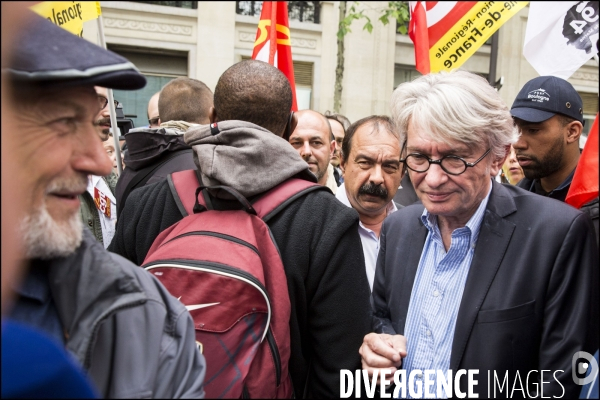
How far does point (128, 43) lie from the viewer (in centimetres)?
1330

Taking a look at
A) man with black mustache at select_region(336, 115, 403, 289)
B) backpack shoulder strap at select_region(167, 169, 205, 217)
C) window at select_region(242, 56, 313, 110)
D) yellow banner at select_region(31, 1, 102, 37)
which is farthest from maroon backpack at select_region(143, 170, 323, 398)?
window at select_region(242, 56, 313, 110)

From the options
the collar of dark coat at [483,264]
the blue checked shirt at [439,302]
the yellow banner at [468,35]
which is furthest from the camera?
the yellow banner at [468,35]

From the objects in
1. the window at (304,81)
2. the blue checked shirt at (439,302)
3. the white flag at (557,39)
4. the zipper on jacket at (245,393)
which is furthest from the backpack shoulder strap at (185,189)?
the window at (304,81)

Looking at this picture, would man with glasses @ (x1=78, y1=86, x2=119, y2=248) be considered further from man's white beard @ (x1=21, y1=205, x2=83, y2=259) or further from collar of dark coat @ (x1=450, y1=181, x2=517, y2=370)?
collar of dark coat @ (x1=450, y1=181, x2=517, y2=370)

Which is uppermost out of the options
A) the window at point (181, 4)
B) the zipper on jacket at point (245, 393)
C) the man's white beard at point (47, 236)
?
the window at point (181, 4)

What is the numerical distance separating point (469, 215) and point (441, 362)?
1.79ft

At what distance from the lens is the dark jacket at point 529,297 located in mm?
1794

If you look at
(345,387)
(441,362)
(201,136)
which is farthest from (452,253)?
(201,136)

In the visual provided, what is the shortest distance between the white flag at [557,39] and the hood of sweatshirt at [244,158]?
7.38 feet

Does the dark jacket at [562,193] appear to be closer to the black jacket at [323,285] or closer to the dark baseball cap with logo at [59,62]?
the black jacket at [323,285]

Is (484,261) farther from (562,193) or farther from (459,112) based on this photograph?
(562,193)

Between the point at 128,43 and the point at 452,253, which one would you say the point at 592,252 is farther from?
the point at 128,43

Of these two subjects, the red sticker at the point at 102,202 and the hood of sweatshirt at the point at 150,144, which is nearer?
the hood of sweatshirt at the point at 150,144

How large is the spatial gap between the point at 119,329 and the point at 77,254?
21 cm
